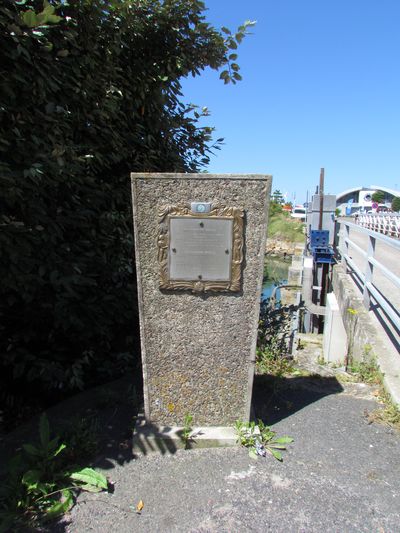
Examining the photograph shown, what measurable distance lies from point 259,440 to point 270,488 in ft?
1.35

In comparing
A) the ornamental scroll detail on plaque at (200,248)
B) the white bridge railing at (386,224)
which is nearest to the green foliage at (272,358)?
the ornamental scroll detail on plaque at (200,248)

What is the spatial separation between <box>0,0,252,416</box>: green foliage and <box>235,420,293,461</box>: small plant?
50.6 inches

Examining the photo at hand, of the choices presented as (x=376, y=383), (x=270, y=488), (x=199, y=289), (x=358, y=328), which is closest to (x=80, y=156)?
(x=199, y=289)

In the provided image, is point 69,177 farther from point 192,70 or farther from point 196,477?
point 196,477

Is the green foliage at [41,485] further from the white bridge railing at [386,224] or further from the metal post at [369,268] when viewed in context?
the white bridge railing at [386,224]

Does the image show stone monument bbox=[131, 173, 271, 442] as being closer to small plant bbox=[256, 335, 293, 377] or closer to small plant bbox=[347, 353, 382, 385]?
small plant bbox=[256, 335, 293, 377]

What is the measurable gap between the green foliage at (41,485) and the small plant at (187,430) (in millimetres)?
609

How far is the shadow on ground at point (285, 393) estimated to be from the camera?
3178 millimetres

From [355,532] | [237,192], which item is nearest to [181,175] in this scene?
[237,192]

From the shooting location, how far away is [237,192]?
2.58 metres

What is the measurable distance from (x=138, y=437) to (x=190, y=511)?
69cm

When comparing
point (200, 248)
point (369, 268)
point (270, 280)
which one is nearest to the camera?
point (200, 248)

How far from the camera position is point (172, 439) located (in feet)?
9.07

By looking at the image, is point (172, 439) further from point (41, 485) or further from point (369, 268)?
point (369, 268)
